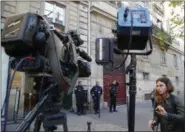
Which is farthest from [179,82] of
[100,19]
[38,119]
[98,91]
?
[38,119]

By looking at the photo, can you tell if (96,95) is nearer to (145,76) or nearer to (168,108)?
(168,108)

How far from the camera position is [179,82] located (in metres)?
20.5

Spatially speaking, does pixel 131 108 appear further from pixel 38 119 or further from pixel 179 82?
pixel 179 82

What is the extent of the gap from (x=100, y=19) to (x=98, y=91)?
11.8 feet

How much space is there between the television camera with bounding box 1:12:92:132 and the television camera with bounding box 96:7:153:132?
0.33m

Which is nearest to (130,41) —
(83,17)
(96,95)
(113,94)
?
(113,94)

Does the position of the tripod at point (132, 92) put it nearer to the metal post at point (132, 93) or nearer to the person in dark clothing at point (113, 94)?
the metal post at point (132, 93)

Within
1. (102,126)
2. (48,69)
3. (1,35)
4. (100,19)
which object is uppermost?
(100,19)

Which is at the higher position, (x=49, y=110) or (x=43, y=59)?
(x=43, y=59)

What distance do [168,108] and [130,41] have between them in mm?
971

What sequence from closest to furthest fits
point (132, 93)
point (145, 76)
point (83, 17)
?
point (132, 93), point (83, 17), point (145, 76)

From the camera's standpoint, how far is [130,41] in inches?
94.0

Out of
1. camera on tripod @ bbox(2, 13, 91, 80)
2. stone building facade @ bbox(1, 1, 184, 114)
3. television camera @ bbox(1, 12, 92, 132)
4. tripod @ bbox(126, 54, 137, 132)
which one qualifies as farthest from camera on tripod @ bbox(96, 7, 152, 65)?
stone building facade @ bbox(1, 1, 184, 114)

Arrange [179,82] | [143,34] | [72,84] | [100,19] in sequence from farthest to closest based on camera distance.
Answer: [179,82]
[100,19]
[143,34]
[72,84]
